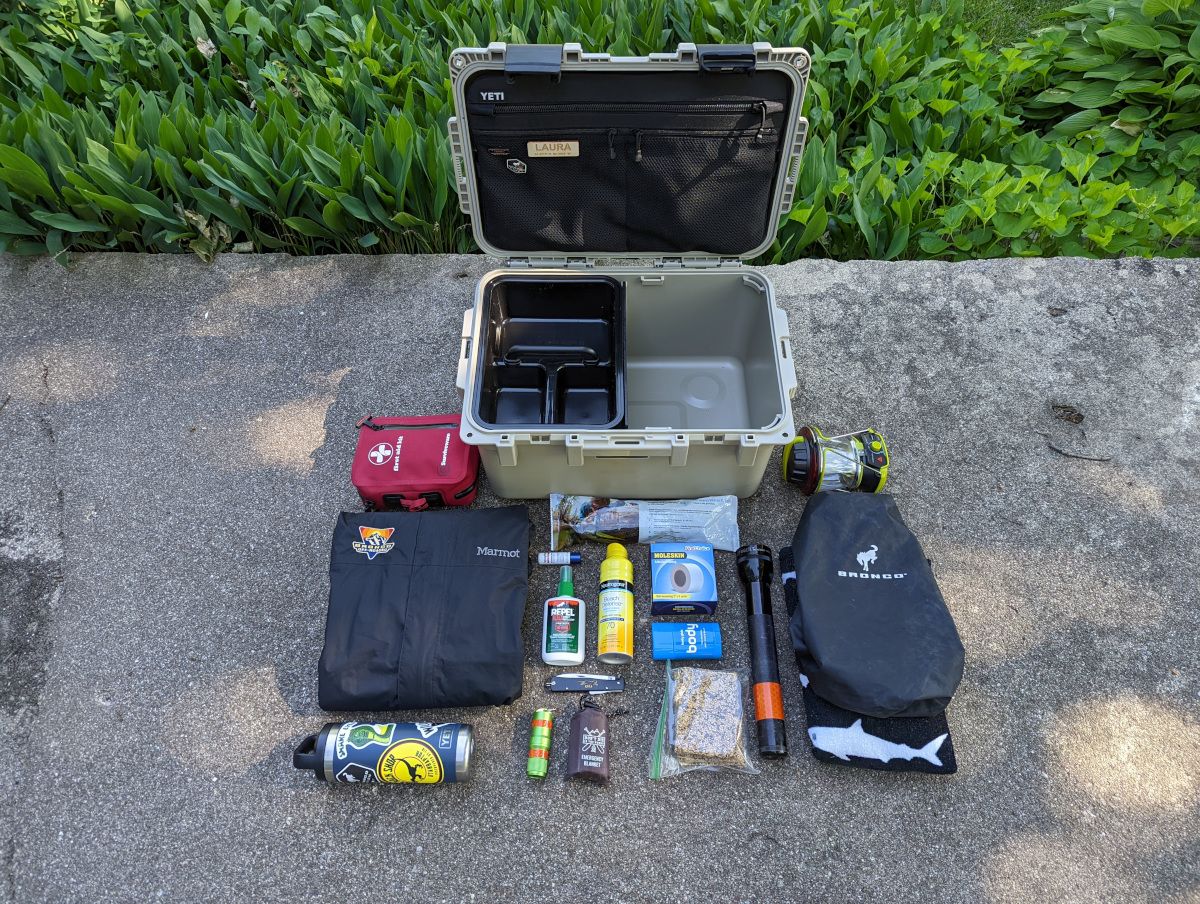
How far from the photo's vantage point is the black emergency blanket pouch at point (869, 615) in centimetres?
186

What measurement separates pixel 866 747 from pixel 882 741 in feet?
0.15

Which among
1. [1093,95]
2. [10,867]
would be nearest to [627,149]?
[10,867]

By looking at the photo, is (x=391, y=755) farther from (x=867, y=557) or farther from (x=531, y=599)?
(x=867, y=557)

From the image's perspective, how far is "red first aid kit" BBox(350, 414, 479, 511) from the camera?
7.06ft

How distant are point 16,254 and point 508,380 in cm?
220

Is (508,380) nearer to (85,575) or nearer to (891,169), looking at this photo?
(85,575)

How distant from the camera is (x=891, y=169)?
3.08 meters

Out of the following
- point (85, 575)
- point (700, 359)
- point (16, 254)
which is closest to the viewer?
point (85, 575)

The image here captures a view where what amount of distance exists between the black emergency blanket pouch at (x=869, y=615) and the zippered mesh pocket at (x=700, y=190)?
0.86 meters

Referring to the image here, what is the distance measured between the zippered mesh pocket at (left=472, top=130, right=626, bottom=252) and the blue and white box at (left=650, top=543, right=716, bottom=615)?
3.20ft

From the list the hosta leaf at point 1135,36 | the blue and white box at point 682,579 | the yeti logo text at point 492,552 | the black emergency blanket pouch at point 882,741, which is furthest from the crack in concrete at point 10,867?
the hosta leaf at point 1135,36

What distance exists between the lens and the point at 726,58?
1.90 m

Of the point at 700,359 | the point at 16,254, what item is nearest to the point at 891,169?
the point at 700,359

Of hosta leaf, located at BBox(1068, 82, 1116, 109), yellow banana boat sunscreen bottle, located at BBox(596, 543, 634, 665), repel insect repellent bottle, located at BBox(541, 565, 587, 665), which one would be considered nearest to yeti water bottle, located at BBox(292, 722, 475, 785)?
repel insect repellent bottle, located at BBox(541, 565, 587, 665)
